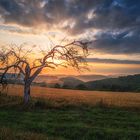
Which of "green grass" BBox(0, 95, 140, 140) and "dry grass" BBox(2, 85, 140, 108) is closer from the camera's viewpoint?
"green grass" BBox(0, 95, 140, 140)

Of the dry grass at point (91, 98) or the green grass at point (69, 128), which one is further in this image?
the dry grass at point (91, 98)

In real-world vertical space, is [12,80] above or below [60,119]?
above

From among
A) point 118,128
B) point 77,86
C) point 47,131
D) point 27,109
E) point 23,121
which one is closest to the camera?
point 47,131

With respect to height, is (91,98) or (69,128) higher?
(91,98)

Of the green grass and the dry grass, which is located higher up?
the dry grass

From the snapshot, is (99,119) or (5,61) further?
(5,61)

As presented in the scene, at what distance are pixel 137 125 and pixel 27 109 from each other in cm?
1316

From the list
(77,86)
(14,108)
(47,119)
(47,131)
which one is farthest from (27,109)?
(77,86)

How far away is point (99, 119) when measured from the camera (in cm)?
2512

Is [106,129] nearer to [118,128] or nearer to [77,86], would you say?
[118,128]

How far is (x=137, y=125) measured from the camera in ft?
73.3

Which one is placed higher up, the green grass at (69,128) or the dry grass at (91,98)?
the dry grass at (91,98)

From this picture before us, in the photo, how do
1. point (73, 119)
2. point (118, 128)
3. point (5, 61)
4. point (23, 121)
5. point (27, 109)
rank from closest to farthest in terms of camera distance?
point (118, 128), point (23, 121), point (73, 119), point (27, 109), point (5, 61)

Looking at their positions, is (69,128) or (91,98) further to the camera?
(91,98)
